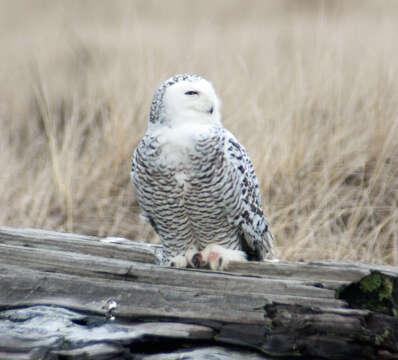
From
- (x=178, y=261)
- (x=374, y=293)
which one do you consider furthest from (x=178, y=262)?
(x=374, y=293)

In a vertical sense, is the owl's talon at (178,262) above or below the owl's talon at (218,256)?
below

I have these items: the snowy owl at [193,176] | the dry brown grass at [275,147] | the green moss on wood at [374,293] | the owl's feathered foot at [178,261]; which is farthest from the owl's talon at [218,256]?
the dry brown grass at [275,147]

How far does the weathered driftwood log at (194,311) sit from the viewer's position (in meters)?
1.79

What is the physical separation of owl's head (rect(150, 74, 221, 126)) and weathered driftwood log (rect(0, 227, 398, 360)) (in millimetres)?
639

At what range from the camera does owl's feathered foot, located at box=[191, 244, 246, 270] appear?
2413mm

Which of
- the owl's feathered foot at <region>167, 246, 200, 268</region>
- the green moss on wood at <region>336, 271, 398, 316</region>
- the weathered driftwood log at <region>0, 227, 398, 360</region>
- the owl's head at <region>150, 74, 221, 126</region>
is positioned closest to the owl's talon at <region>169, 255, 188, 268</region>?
the owl's feathered foot at <region>167, 246, 200, 268</region>

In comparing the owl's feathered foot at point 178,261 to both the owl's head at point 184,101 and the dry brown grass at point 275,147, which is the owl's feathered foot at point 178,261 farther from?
A: the dry brown grass at point 275,147

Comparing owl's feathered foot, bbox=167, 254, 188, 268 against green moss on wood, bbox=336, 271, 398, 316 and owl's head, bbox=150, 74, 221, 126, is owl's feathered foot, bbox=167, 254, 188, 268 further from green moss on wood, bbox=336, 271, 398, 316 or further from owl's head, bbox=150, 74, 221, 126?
green moss on wood, bbox=336, 271, 398, 316

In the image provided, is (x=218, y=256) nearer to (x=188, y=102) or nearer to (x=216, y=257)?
(x=216, y=257)

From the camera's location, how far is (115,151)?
4133 mm

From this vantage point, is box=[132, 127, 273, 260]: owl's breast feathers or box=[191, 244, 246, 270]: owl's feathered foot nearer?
box=[132, 127, 273, 260]: owl's breast feathers

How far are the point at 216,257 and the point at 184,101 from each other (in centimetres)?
74

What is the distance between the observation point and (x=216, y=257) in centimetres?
244

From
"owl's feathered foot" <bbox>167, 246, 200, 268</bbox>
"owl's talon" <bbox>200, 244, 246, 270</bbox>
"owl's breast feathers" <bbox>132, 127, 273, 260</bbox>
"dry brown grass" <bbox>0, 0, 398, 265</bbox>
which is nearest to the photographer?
"owl's breast feathers" <bbox>132, 127, 273, 260</bbox>
